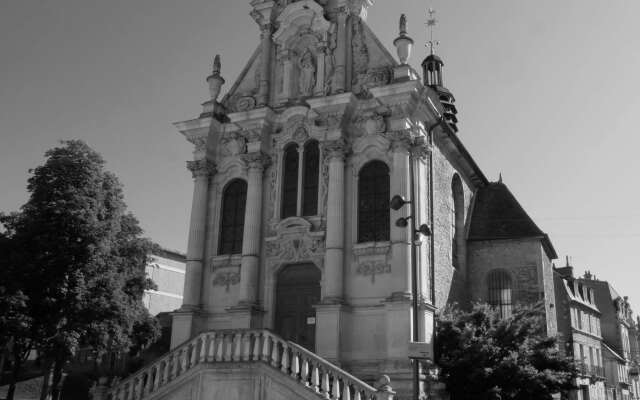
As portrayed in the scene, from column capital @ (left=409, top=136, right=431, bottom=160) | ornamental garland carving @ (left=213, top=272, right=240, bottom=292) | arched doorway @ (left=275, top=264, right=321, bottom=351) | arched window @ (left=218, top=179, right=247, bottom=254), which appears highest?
column capital @ (left=409, top=136, right=431, bottom=160)

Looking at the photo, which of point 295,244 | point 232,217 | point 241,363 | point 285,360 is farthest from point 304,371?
point 232,217

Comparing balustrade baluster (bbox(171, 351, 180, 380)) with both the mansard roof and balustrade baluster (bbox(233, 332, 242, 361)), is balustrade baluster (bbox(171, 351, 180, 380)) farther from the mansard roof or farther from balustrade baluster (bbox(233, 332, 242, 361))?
the mansard roof

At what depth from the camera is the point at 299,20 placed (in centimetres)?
2606

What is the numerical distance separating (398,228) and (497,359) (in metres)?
5.21

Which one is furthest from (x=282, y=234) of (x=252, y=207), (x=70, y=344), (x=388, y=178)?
(x=70, y=344)

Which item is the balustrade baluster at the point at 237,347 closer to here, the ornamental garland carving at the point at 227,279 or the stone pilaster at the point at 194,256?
the stone pilaster at the point at 194,256

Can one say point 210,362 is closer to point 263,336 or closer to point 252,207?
point 263,336

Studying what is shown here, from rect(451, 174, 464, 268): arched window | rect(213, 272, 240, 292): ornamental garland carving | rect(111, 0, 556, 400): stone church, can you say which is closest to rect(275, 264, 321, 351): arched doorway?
rect(111, 0, 556, 400): stone church

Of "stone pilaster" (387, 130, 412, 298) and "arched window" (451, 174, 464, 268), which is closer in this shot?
"stone pilaster" (387, 130, 412, 298)

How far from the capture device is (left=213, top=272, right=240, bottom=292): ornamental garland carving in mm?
24047

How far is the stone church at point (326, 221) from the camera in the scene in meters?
20.7

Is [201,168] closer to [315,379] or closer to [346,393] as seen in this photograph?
[315,379]

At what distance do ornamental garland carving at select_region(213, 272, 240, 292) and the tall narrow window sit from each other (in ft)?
9.51

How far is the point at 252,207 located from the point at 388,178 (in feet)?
17.2
